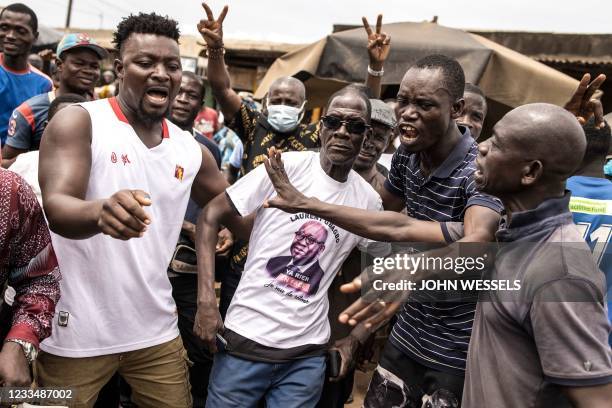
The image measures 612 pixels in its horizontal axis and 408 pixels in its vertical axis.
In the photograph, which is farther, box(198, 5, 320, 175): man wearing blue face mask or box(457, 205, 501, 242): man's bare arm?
box(198, 5, 320, 175): man wearing blue face mask

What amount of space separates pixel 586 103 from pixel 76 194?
2805 millimetres

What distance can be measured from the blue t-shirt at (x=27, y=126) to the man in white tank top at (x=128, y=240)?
1639mm

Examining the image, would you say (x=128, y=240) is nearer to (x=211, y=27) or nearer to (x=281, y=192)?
(x=281, y=192)

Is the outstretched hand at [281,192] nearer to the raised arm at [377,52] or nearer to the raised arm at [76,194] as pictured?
the raised arm at [76,194]

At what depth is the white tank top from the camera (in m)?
2.53

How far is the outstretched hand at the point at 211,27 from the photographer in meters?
3.65

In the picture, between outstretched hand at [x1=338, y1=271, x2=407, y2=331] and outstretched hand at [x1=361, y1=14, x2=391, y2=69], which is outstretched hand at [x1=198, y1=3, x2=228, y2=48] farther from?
outstretched hand at [x1=338, y1=271, x2=407, y2=331]

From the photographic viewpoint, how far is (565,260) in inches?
68.6

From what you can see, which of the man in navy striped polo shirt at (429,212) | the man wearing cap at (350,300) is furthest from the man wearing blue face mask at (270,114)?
the man in navy striped polo shirt at (429,212)

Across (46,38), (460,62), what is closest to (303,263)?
(460,62)

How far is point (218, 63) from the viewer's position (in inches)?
154

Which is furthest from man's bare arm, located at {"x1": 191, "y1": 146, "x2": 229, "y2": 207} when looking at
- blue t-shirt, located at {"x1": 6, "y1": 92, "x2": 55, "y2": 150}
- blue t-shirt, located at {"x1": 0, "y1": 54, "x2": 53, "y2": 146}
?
blue t-shirt, located at {"x1": 0, "y1": 54, "x2": 53, "y2": 146}

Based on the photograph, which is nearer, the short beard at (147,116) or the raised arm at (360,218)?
the raised arm at (360,218)

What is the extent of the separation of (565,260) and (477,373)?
0.53 m
